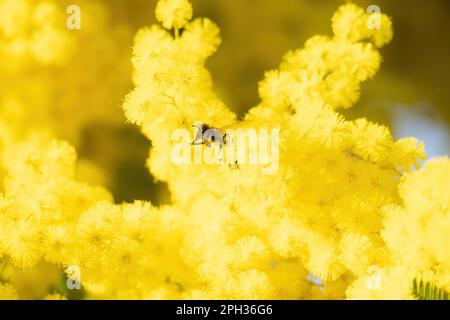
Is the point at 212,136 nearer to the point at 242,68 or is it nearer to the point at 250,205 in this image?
the point at 250,205

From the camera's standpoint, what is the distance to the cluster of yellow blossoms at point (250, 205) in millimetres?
716

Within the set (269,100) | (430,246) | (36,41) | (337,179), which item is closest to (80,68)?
(36,41)

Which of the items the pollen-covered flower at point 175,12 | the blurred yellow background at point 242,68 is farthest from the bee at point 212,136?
the blurred yellow background at point 242,68

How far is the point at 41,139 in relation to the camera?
3.31 feet

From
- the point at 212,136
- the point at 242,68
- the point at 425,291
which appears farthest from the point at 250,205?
the point at 242,68

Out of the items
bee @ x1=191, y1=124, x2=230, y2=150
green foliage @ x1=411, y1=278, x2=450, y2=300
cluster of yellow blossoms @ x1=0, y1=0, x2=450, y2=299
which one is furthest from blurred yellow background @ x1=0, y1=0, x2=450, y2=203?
green foliage @ x1=411, y1=278, x2=450, y2=300

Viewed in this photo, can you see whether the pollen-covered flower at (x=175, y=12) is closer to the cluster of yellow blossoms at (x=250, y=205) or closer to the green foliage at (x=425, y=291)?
the cluster of yellow blossoms at (x=250, y=205)

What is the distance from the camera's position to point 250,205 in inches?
30.6

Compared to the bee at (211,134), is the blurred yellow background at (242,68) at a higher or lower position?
higher

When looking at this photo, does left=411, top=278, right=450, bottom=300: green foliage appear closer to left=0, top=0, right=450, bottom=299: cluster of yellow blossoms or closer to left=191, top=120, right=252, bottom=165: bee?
left=0, top=0, right=450, bottom=299: cluster of yellow blossoms

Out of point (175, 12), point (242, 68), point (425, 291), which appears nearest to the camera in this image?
point (425, 291)

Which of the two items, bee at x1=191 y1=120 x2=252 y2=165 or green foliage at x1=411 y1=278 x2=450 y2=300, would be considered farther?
bee at x1=191 y1=120 x2=252 y2=165

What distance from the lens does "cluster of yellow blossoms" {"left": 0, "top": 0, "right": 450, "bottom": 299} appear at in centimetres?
72

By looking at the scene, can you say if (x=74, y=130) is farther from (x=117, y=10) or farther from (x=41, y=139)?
(x=117, y=10)
